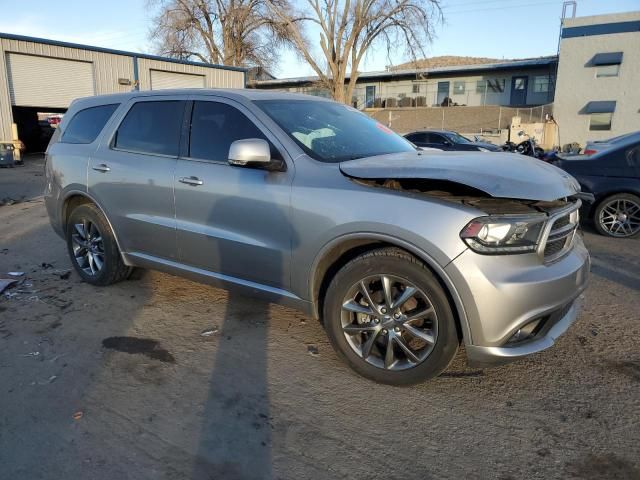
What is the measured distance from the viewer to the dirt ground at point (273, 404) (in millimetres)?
2346

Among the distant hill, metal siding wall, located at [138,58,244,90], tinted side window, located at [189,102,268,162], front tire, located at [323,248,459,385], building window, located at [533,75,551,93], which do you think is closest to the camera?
front tire, located at [323,248,459,385]

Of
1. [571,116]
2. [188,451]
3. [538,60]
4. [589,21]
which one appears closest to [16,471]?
[188,451]

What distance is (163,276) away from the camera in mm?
5203

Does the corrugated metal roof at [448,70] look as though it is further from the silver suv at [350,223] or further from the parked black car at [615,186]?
the silver suv at [350,223]

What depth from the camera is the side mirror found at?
3.15 m

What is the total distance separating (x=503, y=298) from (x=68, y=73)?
2277 cm

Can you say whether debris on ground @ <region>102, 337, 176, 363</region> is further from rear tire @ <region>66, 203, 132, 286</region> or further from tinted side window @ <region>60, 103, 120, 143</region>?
tinted side window @ <region>60, 103, 120, 143</region>

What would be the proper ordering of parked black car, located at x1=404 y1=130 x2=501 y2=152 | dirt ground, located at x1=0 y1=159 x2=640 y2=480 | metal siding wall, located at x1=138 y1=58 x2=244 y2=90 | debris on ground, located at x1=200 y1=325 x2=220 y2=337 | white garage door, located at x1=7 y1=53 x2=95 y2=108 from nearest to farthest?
dirt ground, located at x1=0 y1=159 x2=640 y2=480
debris on ground, located at x1=200 y1=325 x2=220 y2=337
parked black car, located at x1=404 y1=130 x2=501 y2=152
white garage door, located at x1=7 y1=53 x2=95 y2=108
metal siding wall, located at x1=138 y1=58 x2=244 y2=90

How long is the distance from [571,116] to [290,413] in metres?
32.7

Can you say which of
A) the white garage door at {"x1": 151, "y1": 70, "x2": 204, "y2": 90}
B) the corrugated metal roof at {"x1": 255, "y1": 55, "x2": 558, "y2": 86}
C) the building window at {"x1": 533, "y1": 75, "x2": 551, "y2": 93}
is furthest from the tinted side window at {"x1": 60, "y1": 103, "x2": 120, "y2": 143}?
the building window at {"x1": 533, "y1": 75, "x2": 551, "y2": 93}

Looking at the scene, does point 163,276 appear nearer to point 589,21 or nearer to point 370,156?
point 370,156

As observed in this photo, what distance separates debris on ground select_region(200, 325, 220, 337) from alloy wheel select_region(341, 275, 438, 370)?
4.04ft

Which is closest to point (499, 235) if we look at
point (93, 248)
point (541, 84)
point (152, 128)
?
point (152, 128)

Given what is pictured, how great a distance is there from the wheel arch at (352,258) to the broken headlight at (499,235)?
Result: 24 centimetres
